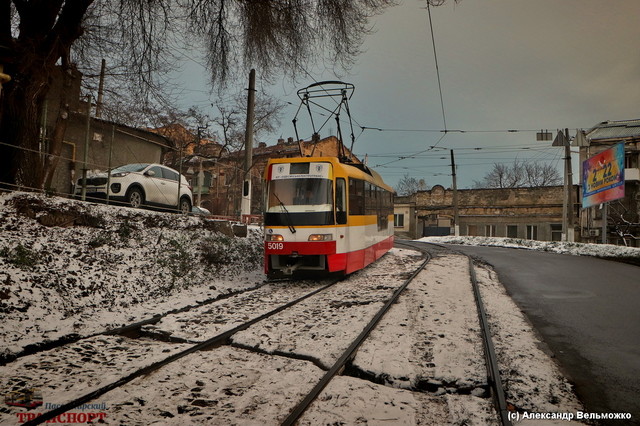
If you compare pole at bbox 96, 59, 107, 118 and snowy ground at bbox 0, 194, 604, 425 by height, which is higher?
pole at bbox 96, 59, 107, 118

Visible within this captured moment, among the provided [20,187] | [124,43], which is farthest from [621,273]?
[20,187]

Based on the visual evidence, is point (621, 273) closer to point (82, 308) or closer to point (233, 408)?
point (233, 408)

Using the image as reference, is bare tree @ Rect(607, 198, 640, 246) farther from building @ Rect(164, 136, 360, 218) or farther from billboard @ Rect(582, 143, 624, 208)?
building @ Rect(164, 136, 360, 218)

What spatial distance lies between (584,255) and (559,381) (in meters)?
19.1

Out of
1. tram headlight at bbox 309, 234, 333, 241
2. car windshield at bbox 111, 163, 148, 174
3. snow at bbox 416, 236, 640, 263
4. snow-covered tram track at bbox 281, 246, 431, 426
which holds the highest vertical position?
car windshield at bbox 111, 163, 148, 174

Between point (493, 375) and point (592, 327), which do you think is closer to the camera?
point (493, 375)

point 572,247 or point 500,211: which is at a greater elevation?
point 500,211

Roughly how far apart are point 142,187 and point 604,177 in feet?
83.4

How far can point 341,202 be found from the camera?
848 cm

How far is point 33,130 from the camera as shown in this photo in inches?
318

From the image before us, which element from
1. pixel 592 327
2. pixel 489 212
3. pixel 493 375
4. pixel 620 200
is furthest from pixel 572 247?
pixel 493 375

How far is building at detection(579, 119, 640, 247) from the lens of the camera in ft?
95.3

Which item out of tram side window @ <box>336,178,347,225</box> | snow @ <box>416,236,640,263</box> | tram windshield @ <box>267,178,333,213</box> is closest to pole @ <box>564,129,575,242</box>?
snow @ <box>416,236,640,263</box>

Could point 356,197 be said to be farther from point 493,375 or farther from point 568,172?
point 568,172
